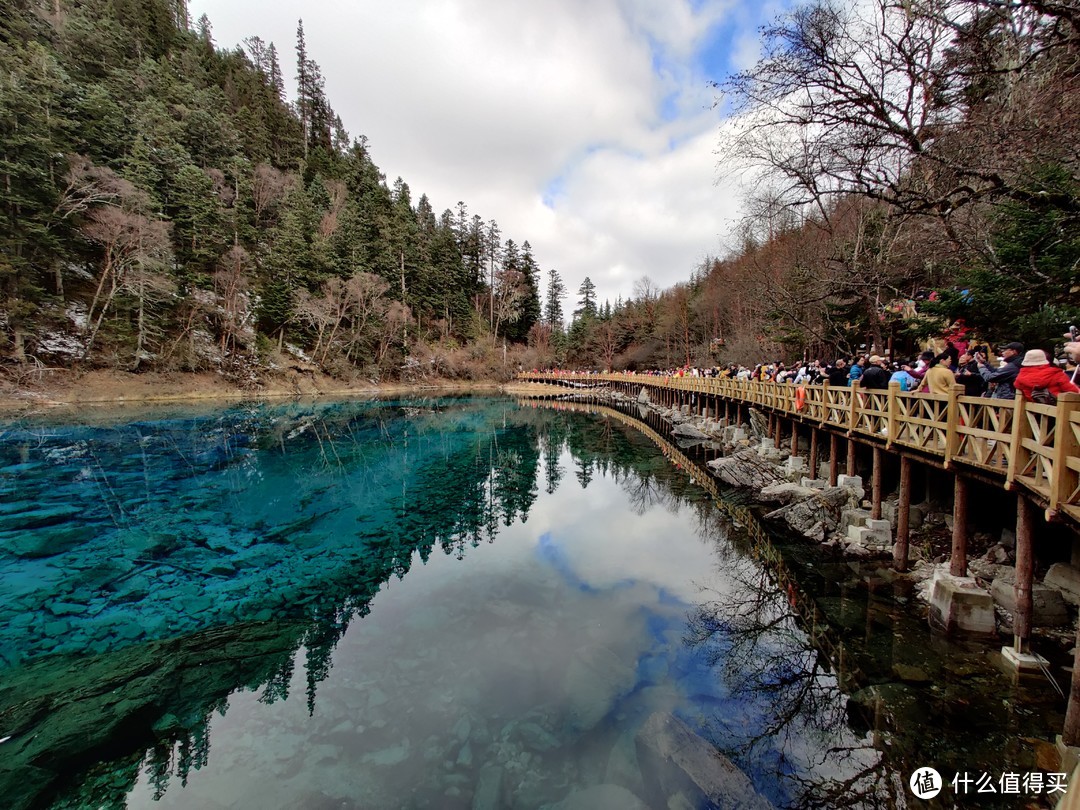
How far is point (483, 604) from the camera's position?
7.85 metres

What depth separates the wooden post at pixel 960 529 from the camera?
21.7ft

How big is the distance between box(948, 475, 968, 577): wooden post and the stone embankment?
20cm

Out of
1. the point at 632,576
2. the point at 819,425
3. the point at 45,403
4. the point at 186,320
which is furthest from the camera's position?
the point at 186,320

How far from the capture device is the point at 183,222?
35.2 meters

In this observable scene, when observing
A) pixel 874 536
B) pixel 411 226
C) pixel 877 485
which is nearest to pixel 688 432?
pixel 877 485

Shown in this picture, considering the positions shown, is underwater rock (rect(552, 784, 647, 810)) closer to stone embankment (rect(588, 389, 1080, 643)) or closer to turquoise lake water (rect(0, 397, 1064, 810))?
turquoise lake water (rect(0, 397, 1064, 810))

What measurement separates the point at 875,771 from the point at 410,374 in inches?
2173

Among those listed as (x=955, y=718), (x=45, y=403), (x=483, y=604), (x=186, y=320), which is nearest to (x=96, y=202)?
(x=186, y=320)

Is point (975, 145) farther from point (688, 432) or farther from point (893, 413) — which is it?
point (688, 432)

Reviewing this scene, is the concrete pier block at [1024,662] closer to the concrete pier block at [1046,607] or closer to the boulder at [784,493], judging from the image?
the concrete pier block at [1046,607]

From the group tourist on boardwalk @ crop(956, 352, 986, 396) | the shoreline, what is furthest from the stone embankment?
the shoreline

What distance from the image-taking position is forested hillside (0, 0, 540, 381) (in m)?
27.6

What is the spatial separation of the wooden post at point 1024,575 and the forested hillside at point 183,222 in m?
40.9

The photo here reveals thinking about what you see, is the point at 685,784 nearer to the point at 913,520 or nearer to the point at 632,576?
the point at 632,576
